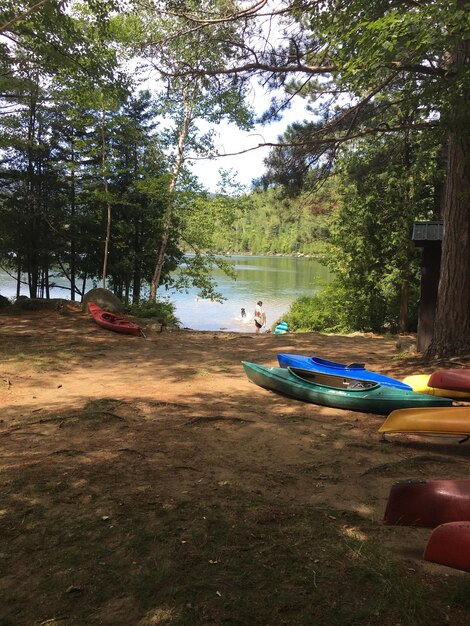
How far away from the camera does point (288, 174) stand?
28.1ft

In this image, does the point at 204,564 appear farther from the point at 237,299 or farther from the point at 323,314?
the point at 237,299

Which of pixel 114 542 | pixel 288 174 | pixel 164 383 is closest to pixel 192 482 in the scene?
pixel 114 542

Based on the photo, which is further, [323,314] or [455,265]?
[323,314]

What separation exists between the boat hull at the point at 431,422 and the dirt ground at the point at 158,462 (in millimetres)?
183

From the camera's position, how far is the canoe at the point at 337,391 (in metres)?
5.07

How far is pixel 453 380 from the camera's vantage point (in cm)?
475

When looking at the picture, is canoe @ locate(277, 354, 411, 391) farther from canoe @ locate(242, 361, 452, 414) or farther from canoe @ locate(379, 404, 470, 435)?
canoe @ locate(379, 404, 470, 435)

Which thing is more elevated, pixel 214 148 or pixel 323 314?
pixel 214 148

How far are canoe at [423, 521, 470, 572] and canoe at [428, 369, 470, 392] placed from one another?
10.7ft

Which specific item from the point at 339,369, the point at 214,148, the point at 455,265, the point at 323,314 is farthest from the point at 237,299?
the point at 339,369

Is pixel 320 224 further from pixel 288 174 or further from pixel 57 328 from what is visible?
pixel 57 328

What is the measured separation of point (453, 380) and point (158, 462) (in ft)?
11.3

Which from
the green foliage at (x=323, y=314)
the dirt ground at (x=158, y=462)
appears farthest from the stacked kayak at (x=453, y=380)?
the green foliage at (x=323, y=314)

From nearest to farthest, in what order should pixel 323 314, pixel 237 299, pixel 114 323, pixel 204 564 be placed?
pixel 204 564 < pixel 114 323 < pixel 323 314 < pixel 237 299
